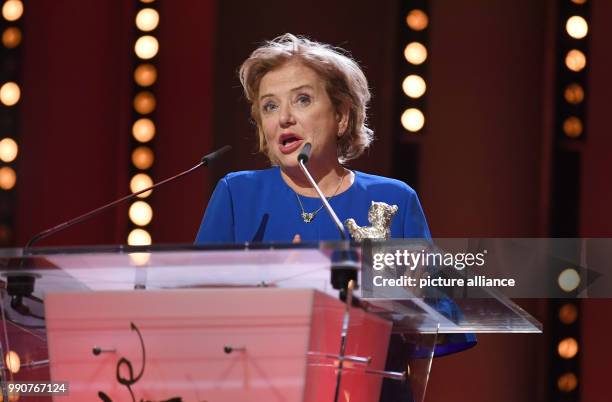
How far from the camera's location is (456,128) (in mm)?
3543

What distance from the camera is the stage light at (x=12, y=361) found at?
5.26 feet

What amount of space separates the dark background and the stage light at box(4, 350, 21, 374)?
190 cm

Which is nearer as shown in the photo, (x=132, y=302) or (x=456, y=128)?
(x=132, y=302)

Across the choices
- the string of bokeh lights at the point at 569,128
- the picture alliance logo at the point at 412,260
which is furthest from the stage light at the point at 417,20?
the picture alliance logo at the point at 412,260

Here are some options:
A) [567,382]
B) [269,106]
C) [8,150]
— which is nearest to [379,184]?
[269,106]

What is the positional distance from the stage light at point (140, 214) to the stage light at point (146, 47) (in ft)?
1.66

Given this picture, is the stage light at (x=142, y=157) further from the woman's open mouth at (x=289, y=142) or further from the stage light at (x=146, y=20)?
the woman's open mouth at (x=289, y=142)

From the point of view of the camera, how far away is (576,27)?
345 centimetres

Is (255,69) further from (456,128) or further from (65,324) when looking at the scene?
(456,128)

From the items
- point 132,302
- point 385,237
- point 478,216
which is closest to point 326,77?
point 385,237

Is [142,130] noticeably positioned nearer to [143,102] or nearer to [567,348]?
[143,102]

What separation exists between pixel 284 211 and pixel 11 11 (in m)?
1.62

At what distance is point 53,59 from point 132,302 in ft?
7.42

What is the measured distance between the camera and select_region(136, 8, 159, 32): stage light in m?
3.59
